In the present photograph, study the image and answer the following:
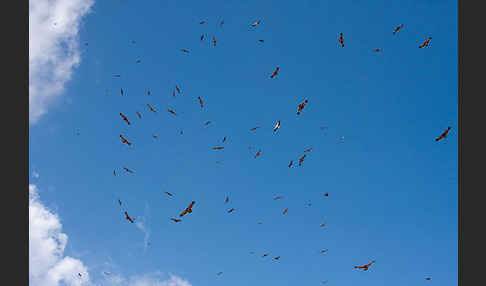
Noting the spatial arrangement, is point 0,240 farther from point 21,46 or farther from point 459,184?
point 459,184

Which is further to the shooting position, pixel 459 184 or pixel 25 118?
pixel 459 184

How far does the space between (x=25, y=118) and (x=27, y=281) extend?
2057 mm

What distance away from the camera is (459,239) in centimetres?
Answer: 638

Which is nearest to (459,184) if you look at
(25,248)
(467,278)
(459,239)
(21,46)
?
(459,239)

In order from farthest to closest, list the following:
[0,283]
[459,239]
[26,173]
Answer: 1. [459,239]
2. [26,173]
3. [0,283]

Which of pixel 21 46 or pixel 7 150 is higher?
pixel 21 46

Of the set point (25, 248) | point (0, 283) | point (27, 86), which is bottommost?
point (0, 283)

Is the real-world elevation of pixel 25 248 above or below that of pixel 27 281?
above

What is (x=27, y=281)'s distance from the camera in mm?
4391

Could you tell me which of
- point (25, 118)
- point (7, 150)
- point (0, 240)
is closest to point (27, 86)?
point (25, 118)

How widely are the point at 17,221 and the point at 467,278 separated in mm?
6801

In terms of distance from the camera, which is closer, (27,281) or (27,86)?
(27,281)

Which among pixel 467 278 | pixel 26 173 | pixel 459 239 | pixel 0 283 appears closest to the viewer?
pixel 0 283

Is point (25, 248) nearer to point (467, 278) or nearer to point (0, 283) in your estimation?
point (0, 283)
